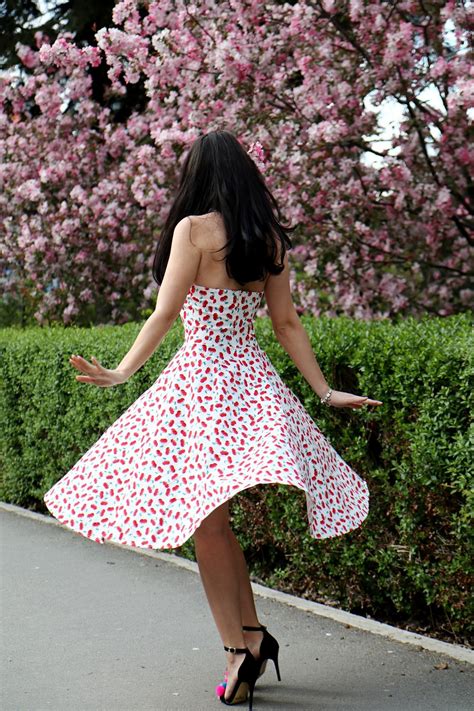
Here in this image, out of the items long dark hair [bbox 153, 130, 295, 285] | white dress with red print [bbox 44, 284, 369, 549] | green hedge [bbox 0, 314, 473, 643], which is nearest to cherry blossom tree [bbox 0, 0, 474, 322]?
green hedge [bbox 0, 314, 473, 643]

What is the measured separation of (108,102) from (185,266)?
377 inches

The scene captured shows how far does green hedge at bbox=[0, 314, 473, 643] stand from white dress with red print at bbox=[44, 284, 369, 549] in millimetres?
578

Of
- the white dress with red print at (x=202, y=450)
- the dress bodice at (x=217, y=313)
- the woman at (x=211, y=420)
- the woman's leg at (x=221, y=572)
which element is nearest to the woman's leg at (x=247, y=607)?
the woman at (x=211, y=420)

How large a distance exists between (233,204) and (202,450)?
0.85 metres

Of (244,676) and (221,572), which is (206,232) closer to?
(221,572)

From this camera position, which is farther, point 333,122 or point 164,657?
point 333,122

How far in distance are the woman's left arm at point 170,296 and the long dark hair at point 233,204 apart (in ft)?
0.40

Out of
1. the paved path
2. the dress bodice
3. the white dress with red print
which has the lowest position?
the paved path

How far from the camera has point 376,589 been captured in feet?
15.4

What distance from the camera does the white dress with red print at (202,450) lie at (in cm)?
330

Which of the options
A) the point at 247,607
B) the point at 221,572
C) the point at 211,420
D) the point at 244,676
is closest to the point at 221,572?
the point at 221,572

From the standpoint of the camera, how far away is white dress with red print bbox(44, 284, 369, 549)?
3.30m

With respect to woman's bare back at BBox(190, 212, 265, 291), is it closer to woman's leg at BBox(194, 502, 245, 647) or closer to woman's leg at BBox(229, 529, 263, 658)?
woman's leg at BBox(194, 502, 245, 647)

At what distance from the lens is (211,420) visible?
3.41 m
